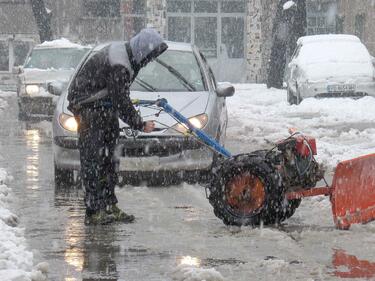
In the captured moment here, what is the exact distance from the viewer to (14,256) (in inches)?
267

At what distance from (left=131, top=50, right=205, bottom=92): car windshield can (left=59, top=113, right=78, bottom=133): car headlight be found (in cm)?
117

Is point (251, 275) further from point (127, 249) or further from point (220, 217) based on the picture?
point (220, 217)

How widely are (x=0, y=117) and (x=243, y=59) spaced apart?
63.1ft

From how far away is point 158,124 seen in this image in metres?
10.5

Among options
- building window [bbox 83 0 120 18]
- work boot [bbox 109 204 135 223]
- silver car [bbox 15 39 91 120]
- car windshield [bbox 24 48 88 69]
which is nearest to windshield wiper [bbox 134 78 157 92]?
work boot [bbox 109 204 135 223]

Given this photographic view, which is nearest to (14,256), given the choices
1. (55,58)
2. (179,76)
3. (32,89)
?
(179,76)

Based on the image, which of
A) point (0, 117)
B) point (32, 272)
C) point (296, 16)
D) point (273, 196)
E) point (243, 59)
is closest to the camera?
point (32, 272)

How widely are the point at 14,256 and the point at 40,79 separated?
14.2 metres

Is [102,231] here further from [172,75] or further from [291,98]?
[291,98]

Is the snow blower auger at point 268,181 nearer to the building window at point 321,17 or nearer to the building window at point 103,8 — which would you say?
the building window at point 103,8

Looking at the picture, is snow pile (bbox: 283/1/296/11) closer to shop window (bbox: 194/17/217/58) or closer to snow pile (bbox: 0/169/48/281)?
shop window (bbox: 194/17/217/58)

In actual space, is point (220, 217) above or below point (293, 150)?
below

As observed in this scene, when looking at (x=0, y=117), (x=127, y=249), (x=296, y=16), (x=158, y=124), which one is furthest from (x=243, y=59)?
(x=127, y=249)

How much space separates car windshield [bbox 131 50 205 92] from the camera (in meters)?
11.6
